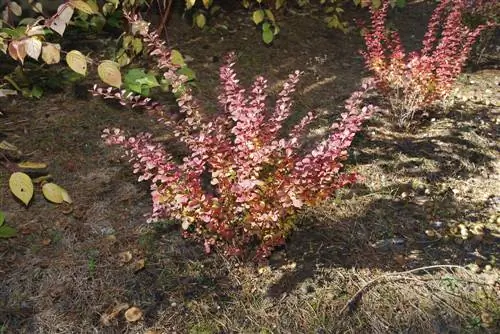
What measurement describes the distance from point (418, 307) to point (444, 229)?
1.96 feet

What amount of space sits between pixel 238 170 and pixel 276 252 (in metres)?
0.62

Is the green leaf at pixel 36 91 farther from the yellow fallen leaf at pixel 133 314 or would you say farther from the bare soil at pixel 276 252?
the yellow fallen leaf at pixel 133 314

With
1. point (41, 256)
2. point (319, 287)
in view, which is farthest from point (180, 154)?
point (319, 287)

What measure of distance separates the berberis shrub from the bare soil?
249 mm

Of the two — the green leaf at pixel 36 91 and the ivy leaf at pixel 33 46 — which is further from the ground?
the ivy leaf at pixel 33 46

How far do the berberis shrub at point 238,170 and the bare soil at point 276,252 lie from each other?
0.82 feet

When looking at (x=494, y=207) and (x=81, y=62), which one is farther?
(x=494, y=207)

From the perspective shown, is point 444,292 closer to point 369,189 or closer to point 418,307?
point 418,307

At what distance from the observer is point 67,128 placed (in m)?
3.14

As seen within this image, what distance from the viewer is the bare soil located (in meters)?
2.13

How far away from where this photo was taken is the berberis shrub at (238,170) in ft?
6.64

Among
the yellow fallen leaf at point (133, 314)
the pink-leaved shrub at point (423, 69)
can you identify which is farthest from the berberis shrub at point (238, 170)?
the pink-leaved shrub at point (423, 69)

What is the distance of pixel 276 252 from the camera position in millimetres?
2453

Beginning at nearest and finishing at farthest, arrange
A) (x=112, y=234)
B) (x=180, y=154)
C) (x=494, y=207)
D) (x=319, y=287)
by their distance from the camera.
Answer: (x=319, y=287) < (x=112, y=234) < (x=494, y=207) < (x=180, y=154)
